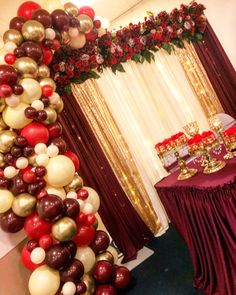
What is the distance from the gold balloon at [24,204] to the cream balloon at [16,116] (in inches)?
20.1

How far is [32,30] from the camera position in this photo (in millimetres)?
2088

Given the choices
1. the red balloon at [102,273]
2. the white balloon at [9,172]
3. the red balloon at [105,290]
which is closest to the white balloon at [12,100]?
the white balloon at [9,172]

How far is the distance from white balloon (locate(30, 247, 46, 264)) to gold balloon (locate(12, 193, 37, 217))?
0.26m

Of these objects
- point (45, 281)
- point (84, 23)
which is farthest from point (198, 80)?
point (45, 281)

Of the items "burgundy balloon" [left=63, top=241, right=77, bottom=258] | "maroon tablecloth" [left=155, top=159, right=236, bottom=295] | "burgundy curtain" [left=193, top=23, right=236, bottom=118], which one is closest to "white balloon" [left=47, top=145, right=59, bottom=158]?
"burgundy balloon" [left=63, top=241, right=77, bottom=258]

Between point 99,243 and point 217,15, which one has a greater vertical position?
point 217,15

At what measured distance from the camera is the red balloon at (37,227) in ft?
6.42

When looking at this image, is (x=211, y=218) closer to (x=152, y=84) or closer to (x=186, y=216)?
(x=186, y=216)

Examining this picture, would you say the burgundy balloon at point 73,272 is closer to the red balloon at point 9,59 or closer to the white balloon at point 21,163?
the white balloon at point 21,163

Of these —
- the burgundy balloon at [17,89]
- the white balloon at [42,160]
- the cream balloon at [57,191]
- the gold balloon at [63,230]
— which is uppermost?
the burgundy balloon at [17,89]

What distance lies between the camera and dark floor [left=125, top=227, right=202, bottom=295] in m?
2.32

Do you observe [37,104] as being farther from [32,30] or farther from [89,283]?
[89,283]

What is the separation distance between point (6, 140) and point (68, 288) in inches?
43.7

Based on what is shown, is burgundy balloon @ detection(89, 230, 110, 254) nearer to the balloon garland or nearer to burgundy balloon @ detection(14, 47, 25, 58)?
the balloon garland
